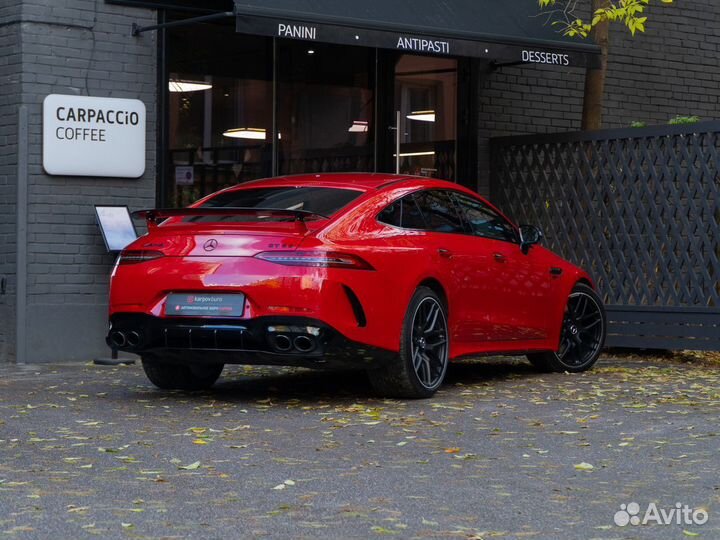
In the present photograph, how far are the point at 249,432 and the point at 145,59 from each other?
6.00 m

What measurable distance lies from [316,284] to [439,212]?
178 centimetres

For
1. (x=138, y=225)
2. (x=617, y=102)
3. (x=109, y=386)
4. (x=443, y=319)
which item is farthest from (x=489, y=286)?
(x=617, y=102)

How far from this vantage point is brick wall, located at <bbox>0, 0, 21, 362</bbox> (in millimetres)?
11961

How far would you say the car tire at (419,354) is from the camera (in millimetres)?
8836

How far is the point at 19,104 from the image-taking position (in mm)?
11930

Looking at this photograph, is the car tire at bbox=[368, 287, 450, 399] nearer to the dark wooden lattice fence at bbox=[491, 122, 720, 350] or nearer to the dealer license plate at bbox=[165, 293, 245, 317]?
the dealer license plate at bbox=[165, 293, 245, 317]

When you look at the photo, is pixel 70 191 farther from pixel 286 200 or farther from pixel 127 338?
pixel 127 338

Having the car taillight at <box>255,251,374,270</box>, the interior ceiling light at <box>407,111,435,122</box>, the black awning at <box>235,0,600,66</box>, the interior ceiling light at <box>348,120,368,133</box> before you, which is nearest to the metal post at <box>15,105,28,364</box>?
the black awning at <box>235,0,600,66</box>

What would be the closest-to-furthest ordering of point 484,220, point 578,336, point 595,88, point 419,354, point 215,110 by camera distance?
point 419,354 < point 484,220 < point 578,336 < point 215,110 < point 595,88

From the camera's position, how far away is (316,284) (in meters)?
8.28

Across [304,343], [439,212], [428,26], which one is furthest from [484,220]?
[428,26]

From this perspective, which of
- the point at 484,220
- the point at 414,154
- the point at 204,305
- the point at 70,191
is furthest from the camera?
the point at 414,154

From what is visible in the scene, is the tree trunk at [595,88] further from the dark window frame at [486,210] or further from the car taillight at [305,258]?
the car taillight at [305,258]

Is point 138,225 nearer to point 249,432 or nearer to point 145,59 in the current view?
point 145,59
